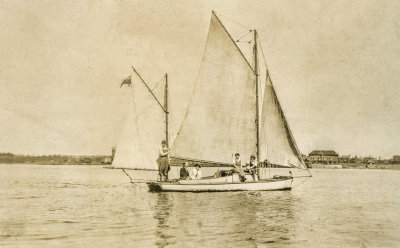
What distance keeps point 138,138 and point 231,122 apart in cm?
348

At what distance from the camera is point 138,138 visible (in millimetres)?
16750

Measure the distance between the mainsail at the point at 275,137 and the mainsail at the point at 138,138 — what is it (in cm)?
399

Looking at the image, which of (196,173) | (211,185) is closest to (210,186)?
(211,185)

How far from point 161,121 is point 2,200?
20.3ft

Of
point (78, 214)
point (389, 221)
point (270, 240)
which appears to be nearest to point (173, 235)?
point (270, 240)

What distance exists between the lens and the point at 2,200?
14531 millimetres

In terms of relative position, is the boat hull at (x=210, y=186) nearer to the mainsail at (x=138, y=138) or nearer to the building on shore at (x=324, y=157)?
the mainsail at (x=138, y=138)

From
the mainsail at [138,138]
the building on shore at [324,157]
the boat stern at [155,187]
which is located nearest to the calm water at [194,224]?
the boat stern at [155,187]

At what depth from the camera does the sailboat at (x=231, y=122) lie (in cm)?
1594

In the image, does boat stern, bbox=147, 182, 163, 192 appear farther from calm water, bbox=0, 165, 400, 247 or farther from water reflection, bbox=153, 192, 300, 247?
calm water, bbox=0, 165, 400, 247

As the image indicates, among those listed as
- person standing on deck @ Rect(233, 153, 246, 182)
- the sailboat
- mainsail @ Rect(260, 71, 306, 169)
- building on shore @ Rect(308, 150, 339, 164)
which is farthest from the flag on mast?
building on shore @ Rect(308, 150, 339, 164)

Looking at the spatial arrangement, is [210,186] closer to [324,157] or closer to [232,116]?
[232,116]

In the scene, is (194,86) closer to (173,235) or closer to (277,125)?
(277,125)

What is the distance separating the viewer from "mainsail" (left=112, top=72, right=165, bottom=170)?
54.5 ft
